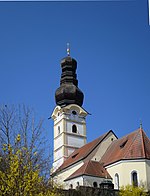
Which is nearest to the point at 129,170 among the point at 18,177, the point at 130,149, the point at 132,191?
the point at 130,149

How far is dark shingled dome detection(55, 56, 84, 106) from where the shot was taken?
178ft

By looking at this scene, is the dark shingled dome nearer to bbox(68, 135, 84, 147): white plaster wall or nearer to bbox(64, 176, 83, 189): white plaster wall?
bbox(68, 135, 84, 147): white plaster wall

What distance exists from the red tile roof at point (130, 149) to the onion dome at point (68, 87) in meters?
14.8

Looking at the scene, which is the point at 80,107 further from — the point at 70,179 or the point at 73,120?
the point at 70,179

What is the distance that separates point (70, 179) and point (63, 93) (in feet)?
59.5

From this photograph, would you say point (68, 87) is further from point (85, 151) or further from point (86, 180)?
point (86, 180)

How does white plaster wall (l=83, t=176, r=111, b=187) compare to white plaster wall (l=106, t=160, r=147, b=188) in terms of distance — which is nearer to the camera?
white plaster wall (l=106, t=160, r=147, b=188)

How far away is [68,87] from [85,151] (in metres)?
13.6

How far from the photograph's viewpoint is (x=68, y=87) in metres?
54.9

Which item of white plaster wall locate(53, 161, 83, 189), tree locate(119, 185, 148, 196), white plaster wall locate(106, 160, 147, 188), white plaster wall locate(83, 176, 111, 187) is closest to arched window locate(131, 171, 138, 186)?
white plaster wall locate(106, 160, 147, 188)

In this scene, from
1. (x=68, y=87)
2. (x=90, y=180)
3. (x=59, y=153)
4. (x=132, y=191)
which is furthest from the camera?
(x=68, y=87)

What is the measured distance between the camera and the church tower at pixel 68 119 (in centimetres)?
5188

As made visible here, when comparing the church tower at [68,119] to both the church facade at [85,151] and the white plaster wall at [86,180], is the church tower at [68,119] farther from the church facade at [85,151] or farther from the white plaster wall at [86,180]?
the white plaster wall at [86,180]

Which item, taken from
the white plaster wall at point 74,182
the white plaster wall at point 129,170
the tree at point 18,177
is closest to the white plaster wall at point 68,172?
the white plaster wall at point 74,182
